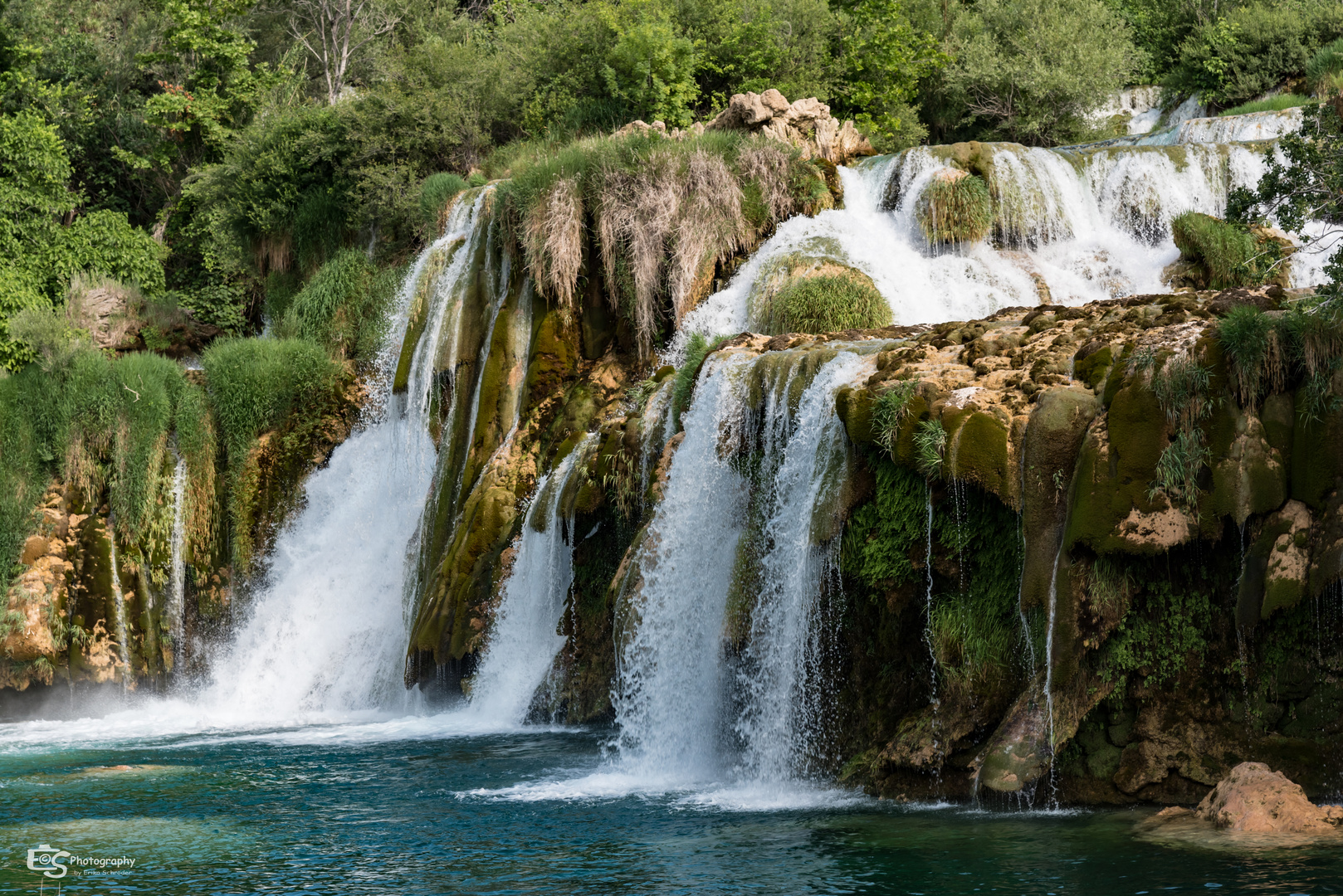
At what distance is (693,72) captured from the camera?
81.5 feet

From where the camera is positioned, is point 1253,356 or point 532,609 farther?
point 532,609

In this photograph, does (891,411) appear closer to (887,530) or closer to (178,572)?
(887,530)

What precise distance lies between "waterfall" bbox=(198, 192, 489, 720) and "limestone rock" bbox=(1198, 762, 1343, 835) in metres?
11.8

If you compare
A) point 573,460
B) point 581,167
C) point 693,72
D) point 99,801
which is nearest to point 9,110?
point 693,72

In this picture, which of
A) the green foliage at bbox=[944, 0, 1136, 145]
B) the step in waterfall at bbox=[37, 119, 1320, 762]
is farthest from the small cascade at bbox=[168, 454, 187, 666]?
the green foliage at bbox=[944, 0, 1136, 145]

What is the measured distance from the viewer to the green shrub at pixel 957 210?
17.3 metres

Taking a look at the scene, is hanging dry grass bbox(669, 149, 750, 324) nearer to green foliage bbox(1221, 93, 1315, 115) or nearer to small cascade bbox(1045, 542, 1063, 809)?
small cascade bbox(1045, 542, 1063, 809)

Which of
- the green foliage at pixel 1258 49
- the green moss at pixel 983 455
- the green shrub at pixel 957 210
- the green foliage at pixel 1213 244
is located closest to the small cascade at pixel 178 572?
the green shrub at pixel 957 210

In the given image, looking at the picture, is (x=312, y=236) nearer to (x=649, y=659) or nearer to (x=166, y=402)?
(x=166, y=402)

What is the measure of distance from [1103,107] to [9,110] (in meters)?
25.4

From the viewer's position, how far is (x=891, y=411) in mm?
10148

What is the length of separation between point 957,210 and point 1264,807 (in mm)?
11114

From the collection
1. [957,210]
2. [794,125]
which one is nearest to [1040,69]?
[794,125]

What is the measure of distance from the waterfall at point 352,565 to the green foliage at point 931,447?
383 inches
